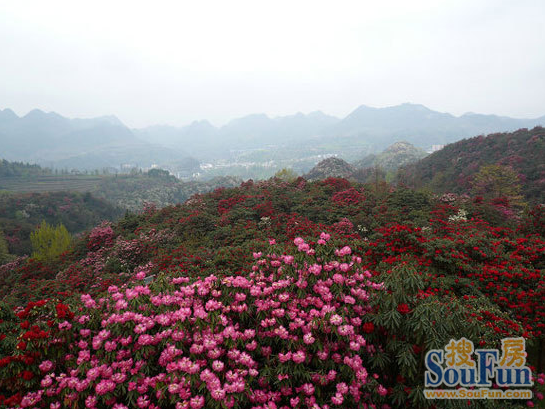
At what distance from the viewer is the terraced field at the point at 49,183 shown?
69.1 meters

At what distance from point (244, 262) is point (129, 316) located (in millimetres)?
3794

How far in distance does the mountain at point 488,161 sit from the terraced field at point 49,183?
252ft

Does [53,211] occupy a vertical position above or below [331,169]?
below

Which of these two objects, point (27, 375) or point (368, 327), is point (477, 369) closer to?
point (368, 327)

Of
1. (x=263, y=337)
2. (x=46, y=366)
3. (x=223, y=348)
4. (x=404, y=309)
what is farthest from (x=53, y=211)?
(x=404, y=309)

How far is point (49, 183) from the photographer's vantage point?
75188 mm

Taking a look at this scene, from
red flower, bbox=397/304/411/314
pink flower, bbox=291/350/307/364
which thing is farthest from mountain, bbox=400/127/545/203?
pink flower, bbox=291/350/307/364

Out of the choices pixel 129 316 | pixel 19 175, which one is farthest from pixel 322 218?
pixel 19 175

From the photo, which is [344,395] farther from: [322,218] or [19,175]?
[19,175]

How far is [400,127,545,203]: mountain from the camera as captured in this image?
69.6 feet

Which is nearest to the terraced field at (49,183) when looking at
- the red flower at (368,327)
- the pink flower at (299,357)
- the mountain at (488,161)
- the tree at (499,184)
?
the mountain at (488,161)

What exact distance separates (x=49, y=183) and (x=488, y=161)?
95.5 meters

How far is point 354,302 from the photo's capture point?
2.82 m

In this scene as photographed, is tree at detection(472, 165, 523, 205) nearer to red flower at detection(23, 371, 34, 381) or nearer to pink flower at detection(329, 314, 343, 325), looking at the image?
pink flower at detection(329, 314, 343, 325)
